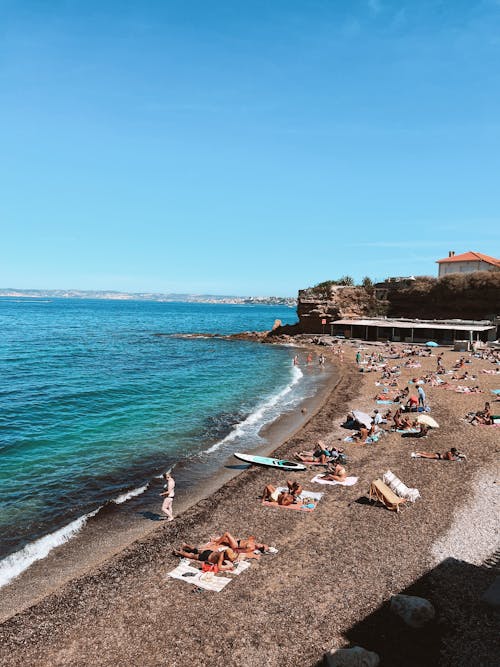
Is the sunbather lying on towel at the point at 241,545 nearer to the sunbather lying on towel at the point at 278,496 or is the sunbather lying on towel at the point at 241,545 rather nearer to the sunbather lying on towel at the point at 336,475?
the sunbather lying on towel at the point at 278,496

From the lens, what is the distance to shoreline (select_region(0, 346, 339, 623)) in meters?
10.4

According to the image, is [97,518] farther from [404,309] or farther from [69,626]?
[404,309]

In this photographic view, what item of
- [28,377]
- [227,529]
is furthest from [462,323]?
[227,529]

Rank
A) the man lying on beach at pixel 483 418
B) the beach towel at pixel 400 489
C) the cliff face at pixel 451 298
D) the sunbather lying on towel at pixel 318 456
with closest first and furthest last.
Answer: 1. the beach towel at pixel 400 489
2. the sunbather lying on towel at pixel 318 456
3. the man lying on beach at pixel 483 418
4. the cliff face at pixel 451 298

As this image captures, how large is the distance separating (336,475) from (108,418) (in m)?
14.2

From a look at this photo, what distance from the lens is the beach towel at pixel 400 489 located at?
13950 mm

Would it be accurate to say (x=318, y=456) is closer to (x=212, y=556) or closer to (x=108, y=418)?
(x=212, y=556)

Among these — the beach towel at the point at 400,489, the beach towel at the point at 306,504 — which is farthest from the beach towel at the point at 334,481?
the beach towel at the point at 400,489

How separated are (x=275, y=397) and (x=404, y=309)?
161 ft

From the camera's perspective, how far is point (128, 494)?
51.5 ft

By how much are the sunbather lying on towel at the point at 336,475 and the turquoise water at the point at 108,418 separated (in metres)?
5.77

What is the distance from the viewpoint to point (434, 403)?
27219 mm

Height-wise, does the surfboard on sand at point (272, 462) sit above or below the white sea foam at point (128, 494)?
above

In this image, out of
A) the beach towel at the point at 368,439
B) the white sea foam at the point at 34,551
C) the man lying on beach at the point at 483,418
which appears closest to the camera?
the white sea foam at the point at 34,551
